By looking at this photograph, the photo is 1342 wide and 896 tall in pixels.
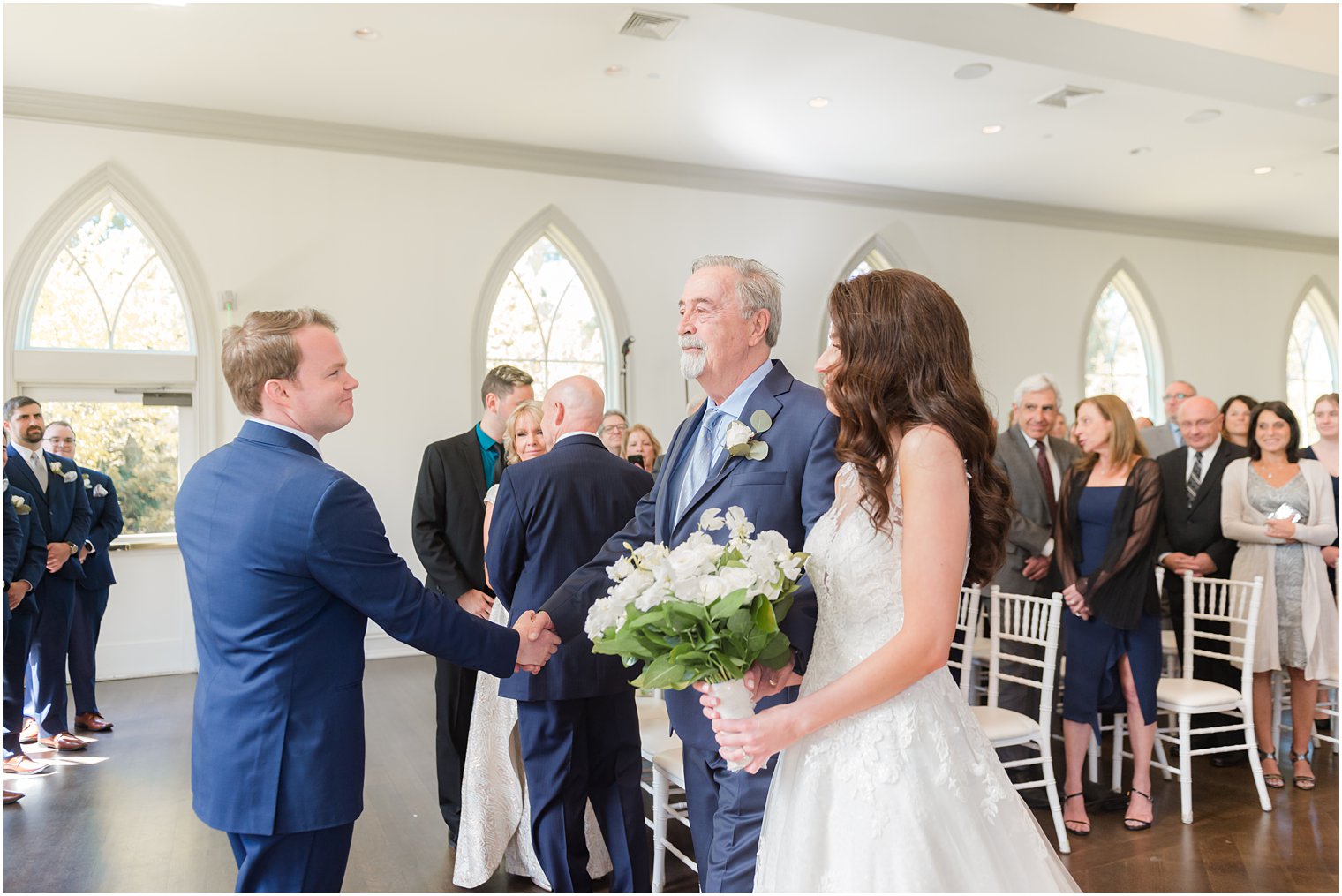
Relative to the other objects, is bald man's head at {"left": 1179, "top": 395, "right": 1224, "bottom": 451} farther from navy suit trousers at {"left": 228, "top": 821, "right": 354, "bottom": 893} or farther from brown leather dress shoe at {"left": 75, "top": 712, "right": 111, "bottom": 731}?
brown leather dress shoe at {"left": 75, "top": 712, "right": 111, "bottom": 731}

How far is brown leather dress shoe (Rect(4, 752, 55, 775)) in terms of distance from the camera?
4879 millimetres

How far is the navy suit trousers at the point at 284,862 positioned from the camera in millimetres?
2037

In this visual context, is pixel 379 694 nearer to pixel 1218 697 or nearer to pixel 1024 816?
pixel 1218 697

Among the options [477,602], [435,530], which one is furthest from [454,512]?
[477,602]

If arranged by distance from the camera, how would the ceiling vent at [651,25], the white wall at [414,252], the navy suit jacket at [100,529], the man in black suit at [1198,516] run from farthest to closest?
the white wall at [414,252]
the ceiling vent at [651,25]
the navy suit jacket at [100,529]
the man in black suit at [1198,516]

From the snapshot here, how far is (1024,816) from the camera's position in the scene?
1.79 metres

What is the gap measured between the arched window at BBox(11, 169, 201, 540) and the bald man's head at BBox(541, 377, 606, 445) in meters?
5.25

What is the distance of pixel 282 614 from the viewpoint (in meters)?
2.02

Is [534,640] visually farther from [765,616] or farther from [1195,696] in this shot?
[1195,696]

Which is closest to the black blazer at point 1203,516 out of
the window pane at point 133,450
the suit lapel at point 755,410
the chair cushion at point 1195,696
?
the chair cushion at point 1195,696

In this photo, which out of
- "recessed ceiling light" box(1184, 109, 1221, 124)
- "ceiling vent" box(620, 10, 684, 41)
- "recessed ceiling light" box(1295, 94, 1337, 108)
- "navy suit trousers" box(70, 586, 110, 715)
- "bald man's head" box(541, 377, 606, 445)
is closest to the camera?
"bald man's head" box(541, 377, 606, 445)

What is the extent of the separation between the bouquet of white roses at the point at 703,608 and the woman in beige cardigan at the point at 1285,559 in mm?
4154

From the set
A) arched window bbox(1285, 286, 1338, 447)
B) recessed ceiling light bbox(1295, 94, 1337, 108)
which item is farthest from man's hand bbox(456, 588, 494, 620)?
arched window bbox(1285, 286, 1338, 447)

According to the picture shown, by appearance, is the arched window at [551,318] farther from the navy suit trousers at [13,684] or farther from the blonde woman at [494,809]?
the blonde woman at [494,809]
